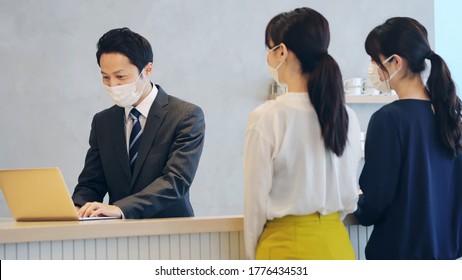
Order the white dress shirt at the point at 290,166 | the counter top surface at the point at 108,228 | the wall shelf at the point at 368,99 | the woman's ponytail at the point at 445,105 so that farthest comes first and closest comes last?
the wall shelf at the point at 368,99, the woman's ponytail at the point at 445,105, the counter top surface at the point at 108,228, the white dress shirt at the point at 290,166

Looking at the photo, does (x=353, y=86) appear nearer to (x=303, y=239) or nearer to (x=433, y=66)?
(x=433, y=66)

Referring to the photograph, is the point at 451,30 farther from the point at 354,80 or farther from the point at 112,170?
the point at 112,170

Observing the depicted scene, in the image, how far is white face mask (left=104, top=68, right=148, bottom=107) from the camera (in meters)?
2.65

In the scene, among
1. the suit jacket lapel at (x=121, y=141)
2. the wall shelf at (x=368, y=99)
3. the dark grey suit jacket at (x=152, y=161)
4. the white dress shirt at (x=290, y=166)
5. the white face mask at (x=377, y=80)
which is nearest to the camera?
the white dress shirt at (x=290, y=166)

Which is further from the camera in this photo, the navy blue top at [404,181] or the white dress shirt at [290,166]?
the navy blue top at [404,181]

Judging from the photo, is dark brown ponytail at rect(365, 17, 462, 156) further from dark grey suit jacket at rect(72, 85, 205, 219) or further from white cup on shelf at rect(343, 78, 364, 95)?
white cup on shelf at rect(343, 78, 364, 95)

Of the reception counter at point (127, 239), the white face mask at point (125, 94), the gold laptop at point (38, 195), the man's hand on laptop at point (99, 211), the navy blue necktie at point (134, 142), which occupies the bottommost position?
the reception counter at point (127, 239)

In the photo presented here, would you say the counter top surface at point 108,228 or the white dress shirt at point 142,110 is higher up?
the white dress shirt at point 142,110

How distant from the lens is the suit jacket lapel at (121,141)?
8.63ft

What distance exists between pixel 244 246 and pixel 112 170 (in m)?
0.64

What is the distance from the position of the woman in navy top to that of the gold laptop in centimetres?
82

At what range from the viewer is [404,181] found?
2154 millimetres

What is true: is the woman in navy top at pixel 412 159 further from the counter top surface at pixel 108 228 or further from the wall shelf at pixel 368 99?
the wall shelf at pixel 368 99

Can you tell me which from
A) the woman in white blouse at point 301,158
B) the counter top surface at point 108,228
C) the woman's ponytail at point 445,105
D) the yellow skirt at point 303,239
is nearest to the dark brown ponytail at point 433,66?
the woman's ponytail at point 445,105
